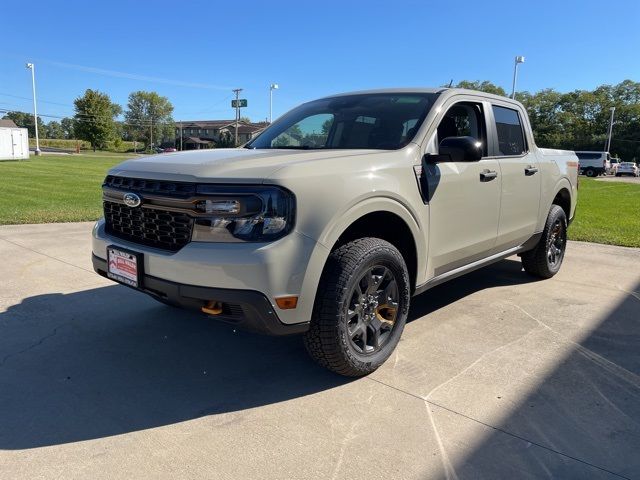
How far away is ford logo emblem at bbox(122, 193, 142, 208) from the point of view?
2.98m

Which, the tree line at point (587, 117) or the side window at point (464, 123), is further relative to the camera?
the tree line at point (587, 117)

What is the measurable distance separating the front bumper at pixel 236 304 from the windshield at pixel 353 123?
1561mm

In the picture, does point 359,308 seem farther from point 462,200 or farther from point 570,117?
point 570,117

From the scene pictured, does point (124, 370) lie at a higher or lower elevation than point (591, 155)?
lower

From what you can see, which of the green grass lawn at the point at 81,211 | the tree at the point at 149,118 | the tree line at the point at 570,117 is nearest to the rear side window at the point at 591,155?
the tree line at the point at 570,117

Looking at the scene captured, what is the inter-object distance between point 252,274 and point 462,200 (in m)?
1.95

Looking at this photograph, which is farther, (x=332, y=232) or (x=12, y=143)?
(x=12, y=143)

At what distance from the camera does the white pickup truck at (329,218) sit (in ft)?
8.57

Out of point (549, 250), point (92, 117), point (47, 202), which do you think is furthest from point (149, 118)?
point (549, 250)

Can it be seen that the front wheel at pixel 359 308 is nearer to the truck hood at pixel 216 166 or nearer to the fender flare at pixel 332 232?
the fender flare at pixel 332 232

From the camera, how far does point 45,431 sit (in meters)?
2.56

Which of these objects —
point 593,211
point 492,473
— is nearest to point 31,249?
point 492,473

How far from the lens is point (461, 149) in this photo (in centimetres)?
340

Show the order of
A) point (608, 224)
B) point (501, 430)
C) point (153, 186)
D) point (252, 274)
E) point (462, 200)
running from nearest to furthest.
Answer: point (252, 274) → point (501, 430) → point (153, 186) → point (462, 200) → point (608, 224)
